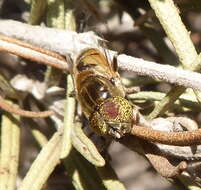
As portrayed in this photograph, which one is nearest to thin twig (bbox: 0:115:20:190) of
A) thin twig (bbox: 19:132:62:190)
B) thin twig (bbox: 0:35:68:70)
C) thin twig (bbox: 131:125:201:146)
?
thin twig (bbox: 19:132:62:190)

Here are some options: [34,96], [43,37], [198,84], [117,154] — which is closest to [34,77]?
[34,96]

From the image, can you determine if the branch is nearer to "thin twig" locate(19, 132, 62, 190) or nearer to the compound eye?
the compound eye

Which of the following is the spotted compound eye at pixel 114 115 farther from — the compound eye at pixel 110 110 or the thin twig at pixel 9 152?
the thin twig at pixel 9 152

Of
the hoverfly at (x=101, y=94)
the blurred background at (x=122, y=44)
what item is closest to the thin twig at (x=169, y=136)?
the hoverfly at (x=101, y=94)

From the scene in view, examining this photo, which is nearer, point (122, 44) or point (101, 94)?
point (101, 94)

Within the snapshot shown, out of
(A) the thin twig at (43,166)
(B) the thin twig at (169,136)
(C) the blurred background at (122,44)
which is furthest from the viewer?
(C) the blurred background at (122,44)

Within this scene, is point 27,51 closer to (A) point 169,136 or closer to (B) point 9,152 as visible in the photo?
(B) point 9,152

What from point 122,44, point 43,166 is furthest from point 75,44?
point 122,44

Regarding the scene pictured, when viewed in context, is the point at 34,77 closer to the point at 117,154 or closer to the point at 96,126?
the point at 96,126
